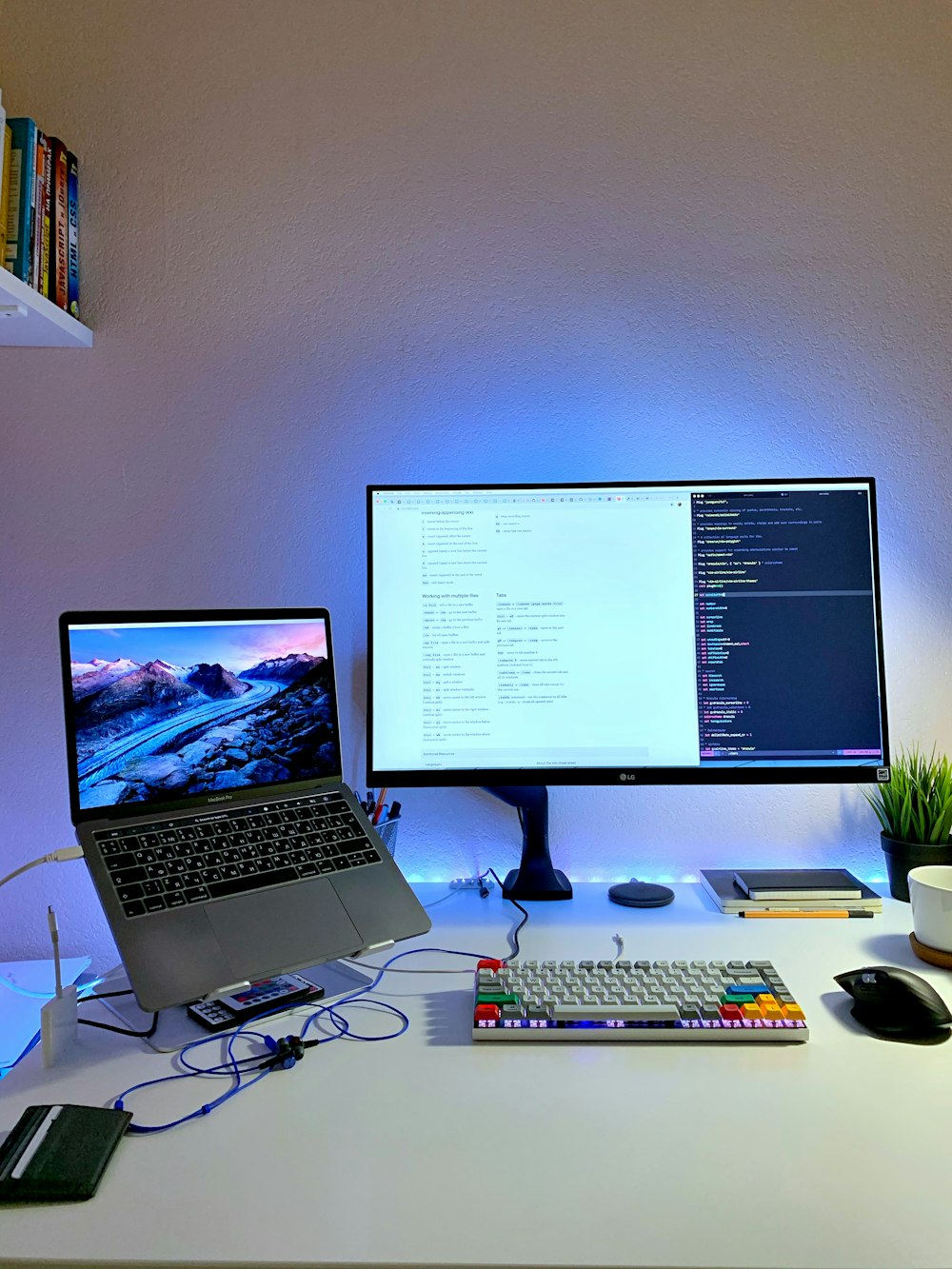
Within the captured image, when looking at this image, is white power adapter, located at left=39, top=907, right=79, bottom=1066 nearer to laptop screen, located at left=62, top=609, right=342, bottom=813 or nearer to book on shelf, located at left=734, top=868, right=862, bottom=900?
laptop screen, located at left=62, top=609, right=342, bottom=813

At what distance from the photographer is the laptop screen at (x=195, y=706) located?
37.2 inches

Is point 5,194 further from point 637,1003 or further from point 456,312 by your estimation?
point 637,1003

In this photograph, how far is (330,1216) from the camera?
56 cm

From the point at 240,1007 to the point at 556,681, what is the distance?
527mm

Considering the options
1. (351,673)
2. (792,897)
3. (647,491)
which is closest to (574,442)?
(647,491)

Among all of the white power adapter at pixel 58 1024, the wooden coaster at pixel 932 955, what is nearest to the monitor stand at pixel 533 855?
the wooden coaster at pixel 932 955

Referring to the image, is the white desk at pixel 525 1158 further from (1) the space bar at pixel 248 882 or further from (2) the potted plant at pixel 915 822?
(2) the potted plant at pixel 915 822

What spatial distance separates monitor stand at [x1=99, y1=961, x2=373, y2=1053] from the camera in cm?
81

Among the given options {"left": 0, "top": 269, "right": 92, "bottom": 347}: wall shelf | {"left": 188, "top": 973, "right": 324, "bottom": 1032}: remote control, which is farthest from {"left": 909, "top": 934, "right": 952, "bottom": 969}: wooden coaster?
{"left": 0, "top": 269, "right": 92, "bottom": 347}: wall shelf

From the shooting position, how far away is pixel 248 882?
3.02 ft

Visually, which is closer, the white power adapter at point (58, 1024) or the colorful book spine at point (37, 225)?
the white power adapter at point (58, 1024)

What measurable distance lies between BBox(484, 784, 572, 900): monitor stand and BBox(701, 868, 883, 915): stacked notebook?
0.20 m

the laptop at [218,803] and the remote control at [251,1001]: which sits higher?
the laptop at [218,803]

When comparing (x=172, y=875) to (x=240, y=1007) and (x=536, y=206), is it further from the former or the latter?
(x=536, y=206)
